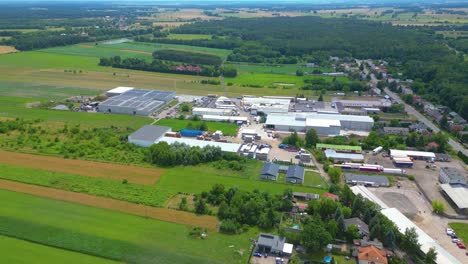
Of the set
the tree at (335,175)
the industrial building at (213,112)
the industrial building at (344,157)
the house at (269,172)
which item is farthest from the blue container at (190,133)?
the tree at (335,175)

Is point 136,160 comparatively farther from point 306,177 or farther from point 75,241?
point 306,177

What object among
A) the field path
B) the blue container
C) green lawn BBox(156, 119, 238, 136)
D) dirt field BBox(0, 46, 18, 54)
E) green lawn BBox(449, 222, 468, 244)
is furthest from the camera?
dirt field BBox(0, 46, 18, 54)

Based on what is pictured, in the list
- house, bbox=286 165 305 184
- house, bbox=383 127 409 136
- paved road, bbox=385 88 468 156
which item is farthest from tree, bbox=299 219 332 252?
paved road, bbox=385 88 468 156

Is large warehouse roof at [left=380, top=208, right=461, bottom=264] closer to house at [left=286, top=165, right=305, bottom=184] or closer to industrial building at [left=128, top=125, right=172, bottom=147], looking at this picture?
house at [left=286, top=165, right=305, bottom=184]

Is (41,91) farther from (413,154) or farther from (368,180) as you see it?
(413,154)

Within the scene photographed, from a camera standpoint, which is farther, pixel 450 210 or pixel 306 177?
pixel 306 177

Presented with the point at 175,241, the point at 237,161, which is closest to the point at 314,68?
the point at 237,161

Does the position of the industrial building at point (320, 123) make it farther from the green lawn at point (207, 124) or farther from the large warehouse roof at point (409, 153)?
the large warehouse roof at point (409, 153)

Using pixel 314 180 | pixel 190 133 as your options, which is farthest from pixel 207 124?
pixel 314 180
